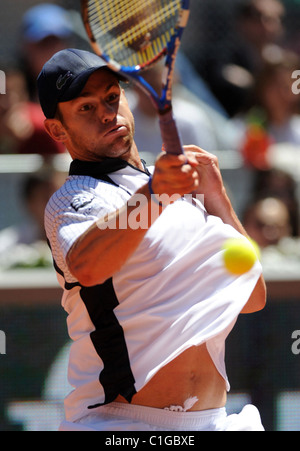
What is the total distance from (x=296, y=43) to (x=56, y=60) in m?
4.69

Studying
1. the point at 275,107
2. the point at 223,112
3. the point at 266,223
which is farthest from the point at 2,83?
the point at 266,223

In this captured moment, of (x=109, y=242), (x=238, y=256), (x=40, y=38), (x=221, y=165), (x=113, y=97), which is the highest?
(x=113, y=97)

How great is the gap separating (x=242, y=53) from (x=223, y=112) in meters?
0.56

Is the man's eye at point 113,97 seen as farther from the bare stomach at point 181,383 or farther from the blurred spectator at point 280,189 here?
the blurred spectator at point 280,189

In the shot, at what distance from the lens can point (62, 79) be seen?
99.5 inches

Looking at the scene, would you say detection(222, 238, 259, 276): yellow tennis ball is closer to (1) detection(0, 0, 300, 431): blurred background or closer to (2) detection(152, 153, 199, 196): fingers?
(2) detection(152, 153, 199, 196): fingers

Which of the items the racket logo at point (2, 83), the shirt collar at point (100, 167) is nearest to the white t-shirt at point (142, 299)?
the shirt collar at point (100, 167)

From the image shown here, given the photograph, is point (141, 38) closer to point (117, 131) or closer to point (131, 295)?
point (117, 131)

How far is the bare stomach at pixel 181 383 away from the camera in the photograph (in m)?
2.57

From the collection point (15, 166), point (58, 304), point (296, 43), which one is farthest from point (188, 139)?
point (296, 43)

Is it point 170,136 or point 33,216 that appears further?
point 33,216

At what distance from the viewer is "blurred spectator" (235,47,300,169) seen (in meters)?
5.89

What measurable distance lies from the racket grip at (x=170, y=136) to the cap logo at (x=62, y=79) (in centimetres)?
51

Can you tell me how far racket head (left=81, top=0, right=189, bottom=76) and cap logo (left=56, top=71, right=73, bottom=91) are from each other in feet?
0.47
